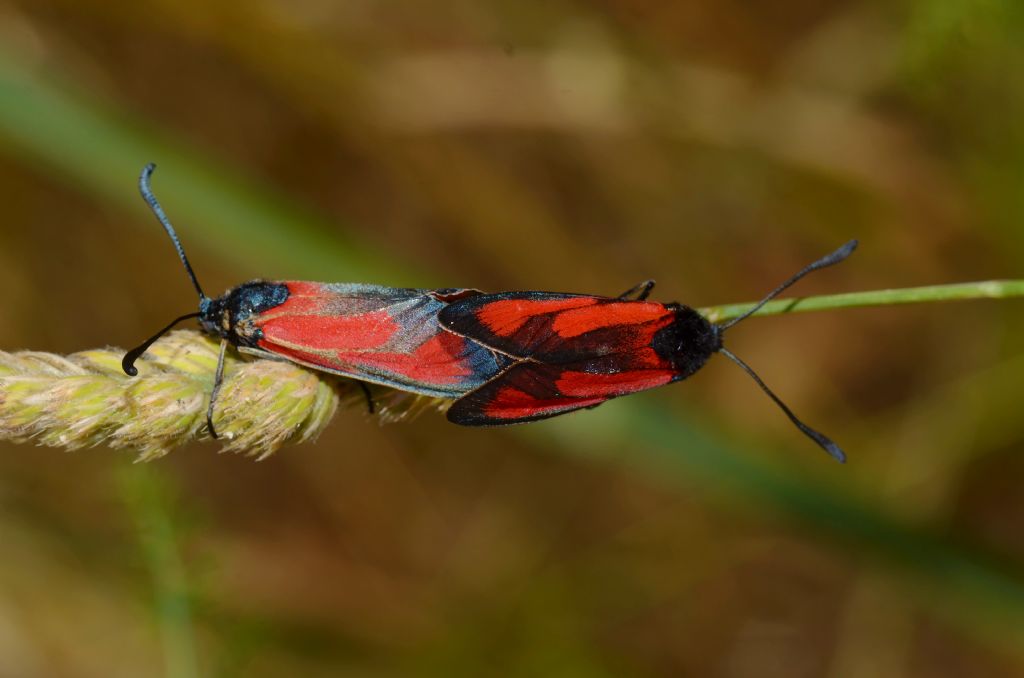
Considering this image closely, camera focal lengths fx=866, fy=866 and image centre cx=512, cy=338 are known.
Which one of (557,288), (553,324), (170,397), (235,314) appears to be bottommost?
(170,397)

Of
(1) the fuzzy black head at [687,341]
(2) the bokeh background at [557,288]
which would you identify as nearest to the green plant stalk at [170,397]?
(1) the fuzzy black head at [687,341]

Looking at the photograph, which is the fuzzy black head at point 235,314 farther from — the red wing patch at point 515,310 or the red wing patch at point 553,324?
the red wing patch at point 515,310

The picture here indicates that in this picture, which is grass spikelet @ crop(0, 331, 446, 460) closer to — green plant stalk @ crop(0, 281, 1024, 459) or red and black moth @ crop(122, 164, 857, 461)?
green plant stalk @ crop(0, 281, 1024, 459)

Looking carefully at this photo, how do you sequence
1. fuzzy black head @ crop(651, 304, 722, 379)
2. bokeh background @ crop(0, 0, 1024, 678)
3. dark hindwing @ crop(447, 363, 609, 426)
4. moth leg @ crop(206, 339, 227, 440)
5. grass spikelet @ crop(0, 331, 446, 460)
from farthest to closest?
bokeh background @ crop(0, 0, 1024, 678) < fuzzy black head @ crop(651, 304, 722, 379) < dark hindwing @ crop(447, 363, 609, 426) < moth leg @ crop(206, 339, 227, 440) < grass spikelet @ crop(0, 331, 446, 460)

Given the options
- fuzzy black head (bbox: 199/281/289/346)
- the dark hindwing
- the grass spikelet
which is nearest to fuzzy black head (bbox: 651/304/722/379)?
the dark hindwing

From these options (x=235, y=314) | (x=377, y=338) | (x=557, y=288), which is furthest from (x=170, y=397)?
(x=557, y=288)

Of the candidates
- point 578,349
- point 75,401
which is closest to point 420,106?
point 578,349

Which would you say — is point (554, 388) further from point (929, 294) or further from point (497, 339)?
point (929, 294)
